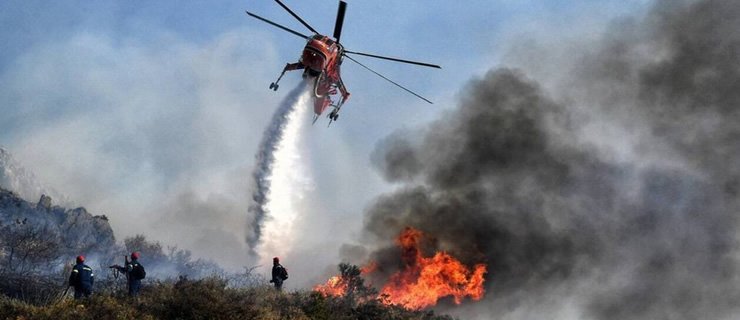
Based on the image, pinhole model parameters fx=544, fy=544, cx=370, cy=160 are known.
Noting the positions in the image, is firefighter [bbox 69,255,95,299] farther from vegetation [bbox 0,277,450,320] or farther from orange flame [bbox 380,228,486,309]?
orange flame [bbox 380,228,486,309]

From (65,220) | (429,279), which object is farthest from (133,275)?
(65,220)

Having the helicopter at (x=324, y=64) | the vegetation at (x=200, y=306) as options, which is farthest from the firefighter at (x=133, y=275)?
the helicopter at (x=324, y=64)

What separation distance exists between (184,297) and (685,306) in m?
41.8

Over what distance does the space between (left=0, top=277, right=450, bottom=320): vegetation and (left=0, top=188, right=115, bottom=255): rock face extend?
40.0m

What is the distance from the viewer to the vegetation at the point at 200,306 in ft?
44.7

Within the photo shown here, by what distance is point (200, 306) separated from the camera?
14.6 m

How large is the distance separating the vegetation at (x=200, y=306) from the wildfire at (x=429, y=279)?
39.1ft

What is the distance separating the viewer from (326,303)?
18.1 metres

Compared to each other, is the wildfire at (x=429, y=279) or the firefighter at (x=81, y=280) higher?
the wildfire at (x=429, y=279)

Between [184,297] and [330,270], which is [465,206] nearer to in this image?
[330,270]

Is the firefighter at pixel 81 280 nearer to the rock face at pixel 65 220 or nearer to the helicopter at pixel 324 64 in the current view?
the helicopter at pixel 324 64

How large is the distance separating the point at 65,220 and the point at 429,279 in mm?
51927

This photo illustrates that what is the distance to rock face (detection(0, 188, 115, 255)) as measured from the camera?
53.5m

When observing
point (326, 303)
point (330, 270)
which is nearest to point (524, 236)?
point (330, 270)
